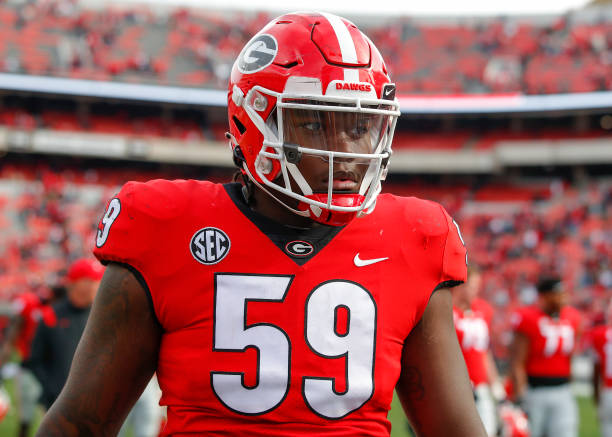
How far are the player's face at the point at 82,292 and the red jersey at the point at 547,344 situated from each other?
11.9 feet

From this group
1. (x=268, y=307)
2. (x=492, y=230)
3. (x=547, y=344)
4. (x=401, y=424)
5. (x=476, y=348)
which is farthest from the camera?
(x=492, y=230)

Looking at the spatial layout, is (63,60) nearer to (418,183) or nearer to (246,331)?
(418,183)

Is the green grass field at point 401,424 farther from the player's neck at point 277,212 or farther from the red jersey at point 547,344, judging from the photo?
the player's neck at point 277,212

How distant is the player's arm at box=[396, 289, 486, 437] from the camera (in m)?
1.75

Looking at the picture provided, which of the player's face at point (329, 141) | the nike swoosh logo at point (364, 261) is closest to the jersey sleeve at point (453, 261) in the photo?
the nike swoosh logo at point (364, 261)

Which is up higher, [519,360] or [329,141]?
[329,141]

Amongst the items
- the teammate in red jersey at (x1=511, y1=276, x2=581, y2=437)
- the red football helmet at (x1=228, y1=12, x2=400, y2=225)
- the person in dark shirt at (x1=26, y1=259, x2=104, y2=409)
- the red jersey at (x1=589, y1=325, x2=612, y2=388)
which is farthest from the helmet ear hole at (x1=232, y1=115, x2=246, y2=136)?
the red jersey at (x1=589, y1=325, x2=612, y2=388)

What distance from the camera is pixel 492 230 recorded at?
66.3 ft

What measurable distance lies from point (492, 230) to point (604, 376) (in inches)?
531

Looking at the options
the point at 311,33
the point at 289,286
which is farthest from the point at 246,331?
the point at 311,33

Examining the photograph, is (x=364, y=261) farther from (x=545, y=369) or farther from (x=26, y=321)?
(x=26, y=321)

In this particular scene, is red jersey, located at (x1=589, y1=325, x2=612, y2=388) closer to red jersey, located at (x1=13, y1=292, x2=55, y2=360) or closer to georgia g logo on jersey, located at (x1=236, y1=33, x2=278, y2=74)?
red jersey, located at (x1=13, y1=292, x2=55, y2=360)

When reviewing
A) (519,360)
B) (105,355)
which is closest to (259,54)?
(105,355)

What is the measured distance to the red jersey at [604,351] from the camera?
6.91m
